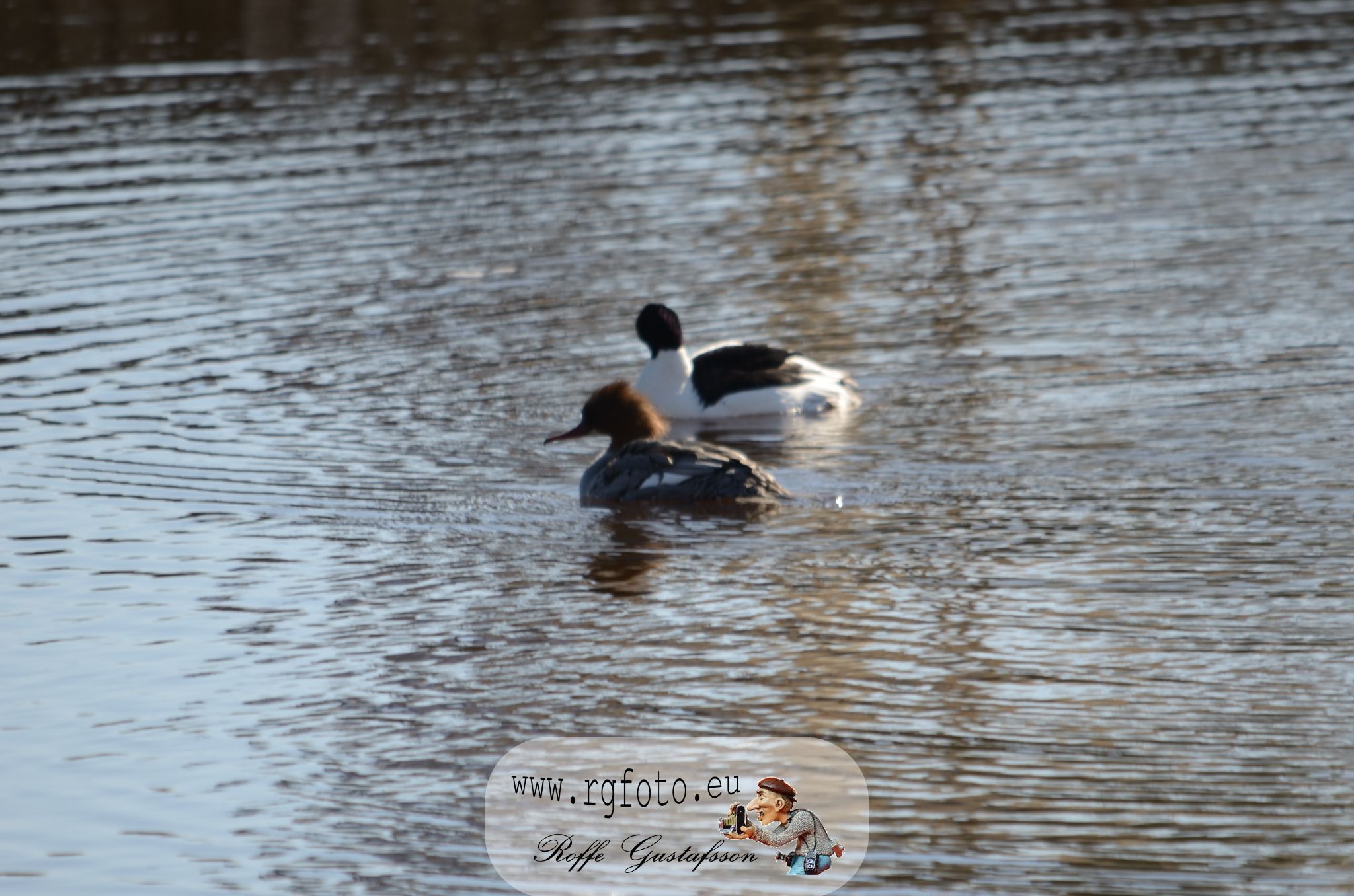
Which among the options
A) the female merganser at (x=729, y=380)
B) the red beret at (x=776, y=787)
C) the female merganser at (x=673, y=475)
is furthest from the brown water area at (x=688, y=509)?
the red beret at (x=776, y=787)

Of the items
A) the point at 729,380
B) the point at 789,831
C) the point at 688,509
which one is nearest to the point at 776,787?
the point at 789,831

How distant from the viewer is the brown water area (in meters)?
7.94

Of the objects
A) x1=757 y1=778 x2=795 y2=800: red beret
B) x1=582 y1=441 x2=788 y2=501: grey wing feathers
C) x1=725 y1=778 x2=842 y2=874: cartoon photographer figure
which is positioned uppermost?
x1=582 y1=441 x2=788 y2=501: grey wing feathers

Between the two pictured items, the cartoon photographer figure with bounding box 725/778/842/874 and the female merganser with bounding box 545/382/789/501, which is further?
the female merganser with bounding box 545/382/789/501

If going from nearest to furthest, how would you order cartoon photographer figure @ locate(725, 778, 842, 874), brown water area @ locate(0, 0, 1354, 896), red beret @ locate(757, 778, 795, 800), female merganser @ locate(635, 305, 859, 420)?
cartoon photographer figure @ locate(725, 778, 842, 874)
red beret @ locate(757, 778, 795, 800)
brown water area @ locate(0, 0, 1354, 896)
female merganser @ locate(635, 305, 859, 420)

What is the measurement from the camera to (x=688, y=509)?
483 inches

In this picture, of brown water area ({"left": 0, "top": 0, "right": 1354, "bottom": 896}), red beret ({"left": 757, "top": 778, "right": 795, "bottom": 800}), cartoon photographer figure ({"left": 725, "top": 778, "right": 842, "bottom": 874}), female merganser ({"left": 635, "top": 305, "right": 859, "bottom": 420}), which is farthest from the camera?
female merganser ({"left": 635, "top": 305, "right": 859, "bottom": 420})

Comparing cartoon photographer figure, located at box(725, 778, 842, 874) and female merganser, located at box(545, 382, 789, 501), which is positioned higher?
female merganser, located at box(545, 382, 789, 501)

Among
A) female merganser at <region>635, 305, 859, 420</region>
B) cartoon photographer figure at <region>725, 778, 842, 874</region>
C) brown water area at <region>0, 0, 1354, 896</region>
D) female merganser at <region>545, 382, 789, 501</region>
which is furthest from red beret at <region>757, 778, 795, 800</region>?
female merganser at <region>635, 305, 859, 420</region>

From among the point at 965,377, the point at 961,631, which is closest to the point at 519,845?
the point at 961,631

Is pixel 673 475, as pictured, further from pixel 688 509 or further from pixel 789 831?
pixel 789 831

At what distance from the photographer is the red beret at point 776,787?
25.7 feet

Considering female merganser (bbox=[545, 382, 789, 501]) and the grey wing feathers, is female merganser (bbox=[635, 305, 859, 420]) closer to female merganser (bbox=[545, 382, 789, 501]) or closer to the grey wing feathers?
female merganser (bbox=[545, 382, 789, 501])

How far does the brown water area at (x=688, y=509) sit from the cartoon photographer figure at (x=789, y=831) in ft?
0.86
